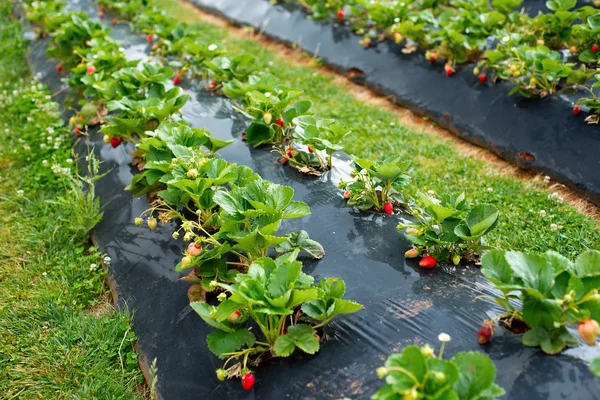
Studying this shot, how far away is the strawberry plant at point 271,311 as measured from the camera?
210 cm

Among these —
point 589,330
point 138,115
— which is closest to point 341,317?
point 589,330

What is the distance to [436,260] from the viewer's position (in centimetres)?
267

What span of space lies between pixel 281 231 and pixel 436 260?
34.3 inches

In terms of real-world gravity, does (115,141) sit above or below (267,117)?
below

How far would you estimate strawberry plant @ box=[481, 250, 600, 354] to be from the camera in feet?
6.43

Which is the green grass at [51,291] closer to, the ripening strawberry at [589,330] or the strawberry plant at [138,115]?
the strawberry plant at [138,115]

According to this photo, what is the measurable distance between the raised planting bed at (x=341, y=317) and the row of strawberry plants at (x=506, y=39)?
1887 millimetres

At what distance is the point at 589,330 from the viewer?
190cm

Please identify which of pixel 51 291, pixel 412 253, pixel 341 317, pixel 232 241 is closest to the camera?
pixel 341 317

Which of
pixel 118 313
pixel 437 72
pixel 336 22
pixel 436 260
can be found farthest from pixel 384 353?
pixel 336 22

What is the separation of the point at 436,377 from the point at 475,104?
3617mm

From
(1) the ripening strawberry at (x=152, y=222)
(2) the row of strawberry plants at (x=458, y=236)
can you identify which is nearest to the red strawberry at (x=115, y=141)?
(2) the row of strawberry plants at (x=458, y=236)

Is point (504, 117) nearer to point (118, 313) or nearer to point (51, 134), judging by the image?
point (118, 313)

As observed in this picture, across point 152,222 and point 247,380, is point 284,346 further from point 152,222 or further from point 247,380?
point 152,222
